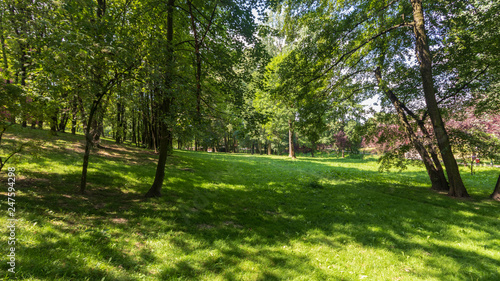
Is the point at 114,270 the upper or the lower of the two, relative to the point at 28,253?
lower

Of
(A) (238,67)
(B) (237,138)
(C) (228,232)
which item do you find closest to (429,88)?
(A) (238,67)

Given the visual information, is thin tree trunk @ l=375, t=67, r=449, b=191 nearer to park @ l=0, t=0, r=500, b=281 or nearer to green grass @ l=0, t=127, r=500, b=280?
park @ l=0, t=0, r=500, b=281

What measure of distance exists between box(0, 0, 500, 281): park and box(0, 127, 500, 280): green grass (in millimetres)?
48

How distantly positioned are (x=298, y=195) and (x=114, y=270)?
8000 mm

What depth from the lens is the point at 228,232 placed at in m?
5.65

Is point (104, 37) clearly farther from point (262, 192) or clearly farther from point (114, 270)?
point (262, 192)

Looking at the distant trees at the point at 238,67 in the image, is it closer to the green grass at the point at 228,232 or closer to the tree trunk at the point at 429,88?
the tree trunk at the point at 429,88

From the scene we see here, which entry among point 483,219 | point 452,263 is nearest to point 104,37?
point 452,263

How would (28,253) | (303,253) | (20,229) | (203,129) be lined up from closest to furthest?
(28,253)
(20,229)
(303,253)
(203,129)

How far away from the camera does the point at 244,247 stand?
16.0 ft

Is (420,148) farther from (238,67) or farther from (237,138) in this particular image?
(238,67)

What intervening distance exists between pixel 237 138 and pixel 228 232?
3.60 meters

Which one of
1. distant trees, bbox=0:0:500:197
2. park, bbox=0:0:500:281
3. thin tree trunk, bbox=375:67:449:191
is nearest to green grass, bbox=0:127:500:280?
park, bbox=0:0:500:281

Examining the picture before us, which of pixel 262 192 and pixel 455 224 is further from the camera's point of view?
pixel 262 192
